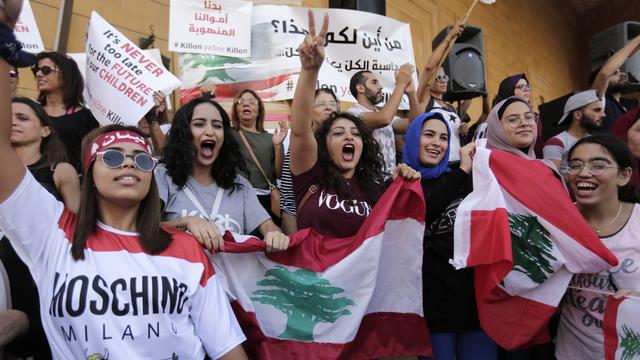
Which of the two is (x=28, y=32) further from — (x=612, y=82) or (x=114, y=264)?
(x=612, y=82)

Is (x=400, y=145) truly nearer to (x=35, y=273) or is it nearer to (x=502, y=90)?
(x=502, y=90)

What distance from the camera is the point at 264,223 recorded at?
256 centimetres

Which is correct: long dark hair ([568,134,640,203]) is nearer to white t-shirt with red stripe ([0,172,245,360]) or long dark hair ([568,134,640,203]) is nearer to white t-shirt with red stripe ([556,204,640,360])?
white t-shirt with red stripe ([556,204,640,360])

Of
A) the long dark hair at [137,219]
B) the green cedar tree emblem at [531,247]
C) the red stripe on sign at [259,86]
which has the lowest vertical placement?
the green cedar tree emblem at [531,247]

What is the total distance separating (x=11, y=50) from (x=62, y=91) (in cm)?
210

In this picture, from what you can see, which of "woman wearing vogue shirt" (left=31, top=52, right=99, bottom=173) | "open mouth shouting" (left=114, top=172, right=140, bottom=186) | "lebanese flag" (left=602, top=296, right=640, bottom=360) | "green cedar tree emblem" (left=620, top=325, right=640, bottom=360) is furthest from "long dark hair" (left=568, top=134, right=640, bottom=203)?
"woman wearing vogue shirt" (left=31, top=52, right=99, bottom=173)

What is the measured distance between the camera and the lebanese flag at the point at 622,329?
7.47 feet

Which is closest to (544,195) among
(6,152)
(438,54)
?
(438,54)

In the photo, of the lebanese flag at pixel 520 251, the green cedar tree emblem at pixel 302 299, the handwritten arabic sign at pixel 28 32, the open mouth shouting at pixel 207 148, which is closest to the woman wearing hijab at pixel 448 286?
the lebanese flag at pixel 520 251

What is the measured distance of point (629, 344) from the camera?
7.53 feet

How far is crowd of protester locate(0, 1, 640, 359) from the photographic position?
1.86 meters

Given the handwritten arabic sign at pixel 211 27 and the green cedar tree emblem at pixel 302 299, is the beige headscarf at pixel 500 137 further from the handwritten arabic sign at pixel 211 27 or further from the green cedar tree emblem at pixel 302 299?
the handwritten arabic sign at pixel 211 27

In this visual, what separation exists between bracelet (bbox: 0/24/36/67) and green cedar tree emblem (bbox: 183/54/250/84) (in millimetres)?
3131

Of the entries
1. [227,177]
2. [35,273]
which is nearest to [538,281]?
[227,177]
